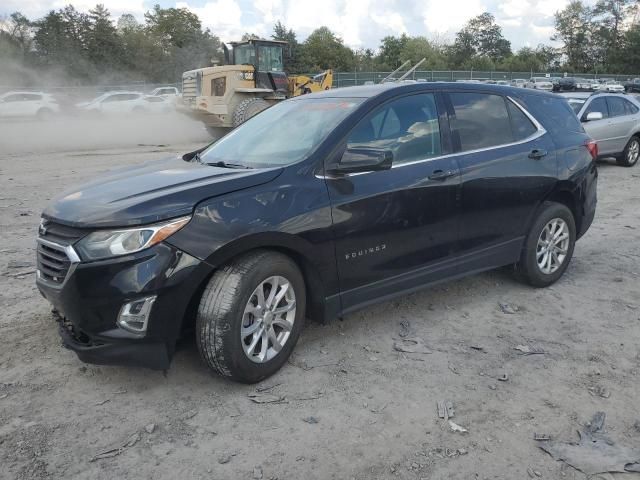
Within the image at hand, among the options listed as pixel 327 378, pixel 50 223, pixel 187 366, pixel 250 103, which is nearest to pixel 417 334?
pixel 327 378

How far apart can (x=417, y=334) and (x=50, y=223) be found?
260cm

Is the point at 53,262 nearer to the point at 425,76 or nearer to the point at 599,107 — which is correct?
the point at 599,107

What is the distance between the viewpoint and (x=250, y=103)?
16453 millimetres

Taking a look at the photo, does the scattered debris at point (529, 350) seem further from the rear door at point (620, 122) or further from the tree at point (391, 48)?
the tree at point (391, 48)

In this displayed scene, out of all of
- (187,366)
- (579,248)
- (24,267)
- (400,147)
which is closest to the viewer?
(187,366)

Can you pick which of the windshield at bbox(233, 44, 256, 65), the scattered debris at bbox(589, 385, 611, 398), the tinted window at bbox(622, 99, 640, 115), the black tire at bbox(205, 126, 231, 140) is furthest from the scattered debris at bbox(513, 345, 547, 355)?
the windshield at bbox(233, 44, 256, 65)

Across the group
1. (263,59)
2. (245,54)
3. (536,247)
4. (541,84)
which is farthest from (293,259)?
(541,84)

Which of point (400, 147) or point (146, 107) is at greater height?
point (146, 107)

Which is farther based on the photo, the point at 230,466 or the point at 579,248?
the point at 579,248

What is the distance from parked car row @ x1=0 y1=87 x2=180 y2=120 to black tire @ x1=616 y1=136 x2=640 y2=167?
18.2 meters

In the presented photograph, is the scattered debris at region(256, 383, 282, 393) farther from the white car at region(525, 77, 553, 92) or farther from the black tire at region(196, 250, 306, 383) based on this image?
the white car at region(525, 77, 553, 92)

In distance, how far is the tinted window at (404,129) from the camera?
391cm

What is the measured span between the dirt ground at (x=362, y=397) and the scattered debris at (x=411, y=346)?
57mm

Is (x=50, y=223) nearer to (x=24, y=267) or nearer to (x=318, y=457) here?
(x=318, y=457)
